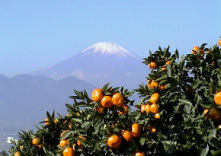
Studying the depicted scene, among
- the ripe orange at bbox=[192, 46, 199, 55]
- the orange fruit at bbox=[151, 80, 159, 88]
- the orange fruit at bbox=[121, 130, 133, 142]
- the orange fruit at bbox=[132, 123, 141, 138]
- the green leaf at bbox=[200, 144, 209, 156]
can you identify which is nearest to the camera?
the green leaf at bbox=[200, 144, 209, 156]

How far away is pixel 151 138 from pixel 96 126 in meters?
0.78

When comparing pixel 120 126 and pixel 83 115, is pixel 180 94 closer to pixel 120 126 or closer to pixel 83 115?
pixel 120 126

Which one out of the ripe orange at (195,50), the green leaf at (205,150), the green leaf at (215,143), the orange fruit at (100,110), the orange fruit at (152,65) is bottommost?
the green leaf at (205,150)

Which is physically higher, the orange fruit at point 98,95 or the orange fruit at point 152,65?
the orange fruit at point 152,65

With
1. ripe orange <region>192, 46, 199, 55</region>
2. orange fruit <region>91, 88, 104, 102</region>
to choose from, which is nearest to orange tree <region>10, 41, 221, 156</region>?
orange fruit <region>91, 88, 104, 102</region>

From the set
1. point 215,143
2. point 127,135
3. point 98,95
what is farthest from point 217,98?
point 98,95

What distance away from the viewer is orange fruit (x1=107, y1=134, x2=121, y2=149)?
14.7 feet

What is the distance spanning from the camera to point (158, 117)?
5.02m

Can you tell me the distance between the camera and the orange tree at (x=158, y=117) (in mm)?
4570

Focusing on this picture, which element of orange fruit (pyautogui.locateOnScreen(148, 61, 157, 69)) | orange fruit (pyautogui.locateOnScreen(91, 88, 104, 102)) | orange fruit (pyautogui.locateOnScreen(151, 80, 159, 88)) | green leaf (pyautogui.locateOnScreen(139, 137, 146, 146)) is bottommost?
green leaf (pyautogui.locateOnScreen(139, 137, 146, 146))

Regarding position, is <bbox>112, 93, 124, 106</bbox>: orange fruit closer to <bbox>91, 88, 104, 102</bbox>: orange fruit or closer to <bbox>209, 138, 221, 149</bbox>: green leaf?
<bbox>91, 88, 104, 102</bbox>: orange fruit

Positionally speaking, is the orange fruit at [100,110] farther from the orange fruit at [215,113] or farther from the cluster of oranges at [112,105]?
the orange fruit at [215,113]

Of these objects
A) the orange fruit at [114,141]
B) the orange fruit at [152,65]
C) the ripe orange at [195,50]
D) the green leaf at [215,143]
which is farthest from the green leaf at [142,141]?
the ripe orange at [195,50]

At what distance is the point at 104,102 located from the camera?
4648 millimetres
